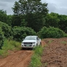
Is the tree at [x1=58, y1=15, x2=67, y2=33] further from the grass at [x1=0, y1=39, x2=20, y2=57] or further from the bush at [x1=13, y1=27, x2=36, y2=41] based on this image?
the grass at [x1=0, y1=39, x2=20, y2=57]

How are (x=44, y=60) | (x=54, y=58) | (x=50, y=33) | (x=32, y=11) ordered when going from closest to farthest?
(x=44, y=60) → (x=54, y=58) → (x=50, y=33) → (x=32, y=11)

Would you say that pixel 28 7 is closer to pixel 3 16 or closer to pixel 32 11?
pixel 32 11

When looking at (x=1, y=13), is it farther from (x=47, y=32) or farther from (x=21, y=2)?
(x=21, y=2)

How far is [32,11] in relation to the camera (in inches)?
2665

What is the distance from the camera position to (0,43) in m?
20.9

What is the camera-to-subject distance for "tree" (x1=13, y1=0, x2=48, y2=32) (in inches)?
2584

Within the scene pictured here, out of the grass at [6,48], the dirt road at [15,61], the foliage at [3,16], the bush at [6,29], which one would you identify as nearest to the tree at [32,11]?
the foliage at [3,16]

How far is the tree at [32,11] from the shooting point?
215 ft

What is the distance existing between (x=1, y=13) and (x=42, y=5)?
19.8m

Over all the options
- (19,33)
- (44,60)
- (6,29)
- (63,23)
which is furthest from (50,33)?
(44,60)

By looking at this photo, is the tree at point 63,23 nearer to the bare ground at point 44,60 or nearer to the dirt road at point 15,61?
the bare ground at point 44,60

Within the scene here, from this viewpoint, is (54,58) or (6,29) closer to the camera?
(54,58)

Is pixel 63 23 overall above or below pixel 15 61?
above

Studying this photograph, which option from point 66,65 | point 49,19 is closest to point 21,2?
point 49,19
